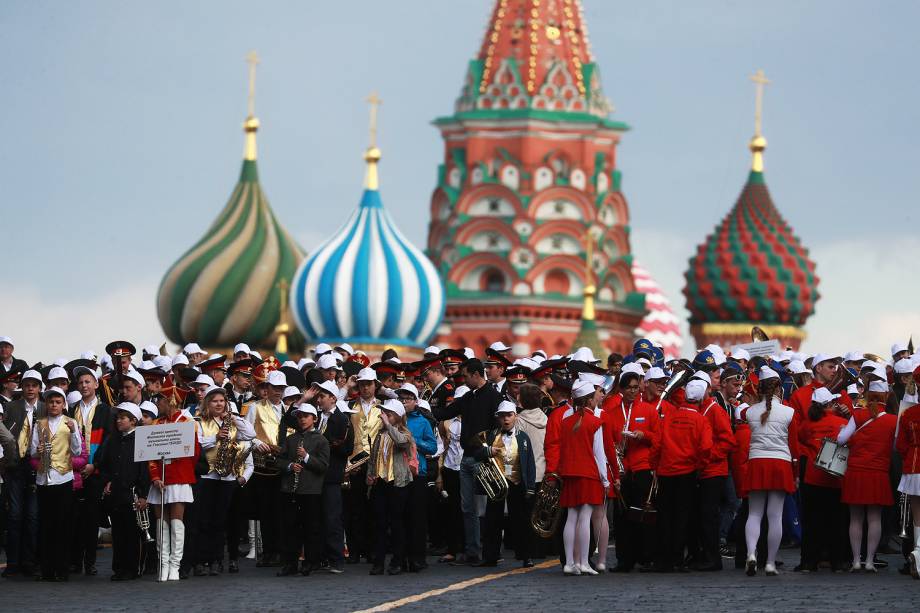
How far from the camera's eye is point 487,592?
717 inches

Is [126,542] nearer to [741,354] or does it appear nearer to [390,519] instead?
[390,519]

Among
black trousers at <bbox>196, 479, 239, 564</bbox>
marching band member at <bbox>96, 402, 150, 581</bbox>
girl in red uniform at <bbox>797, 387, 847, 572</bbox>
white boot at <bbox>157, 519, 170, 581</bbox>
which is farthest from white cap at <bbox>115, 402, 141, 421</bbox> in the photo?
girl in red uniform at <bbox>797, 387, 847, 572</bbox>

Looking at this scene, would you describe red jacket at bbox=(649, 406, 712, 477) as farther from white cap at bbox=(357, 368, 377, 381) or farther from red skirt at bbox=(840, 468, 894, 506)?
white cap at bbox=(357, 368, 377, 381)

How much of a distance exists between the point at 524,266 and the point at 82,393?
61.5m

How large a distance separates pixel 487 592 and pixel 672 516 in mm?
2051

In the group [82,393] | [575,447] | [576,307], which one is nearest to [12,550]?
[82,393]

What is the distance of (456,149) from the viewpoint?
8238 centimetres

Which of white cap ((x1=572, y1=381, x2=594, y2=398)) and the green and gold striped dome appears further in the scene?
the green and gold striped dome

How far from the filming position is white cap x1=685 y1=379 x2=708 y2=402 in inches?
770

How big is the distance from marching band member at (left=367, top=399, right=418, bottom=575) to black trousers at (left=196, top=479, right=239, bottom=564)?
3.91 ft

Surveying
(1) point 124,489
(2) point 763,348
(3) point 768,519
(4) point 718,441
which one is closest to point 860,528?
(3) point 768,519

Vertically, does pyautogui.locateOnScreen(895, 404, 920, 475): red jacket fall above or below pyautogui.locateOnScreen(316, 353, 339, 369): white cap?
below

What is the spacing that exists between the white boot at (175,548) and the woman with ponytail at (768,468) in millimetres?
4383

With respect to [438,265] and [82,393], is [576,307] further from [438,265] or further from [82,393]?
[82,393]
